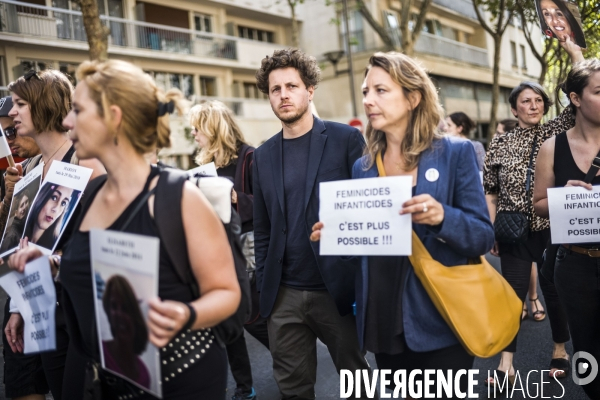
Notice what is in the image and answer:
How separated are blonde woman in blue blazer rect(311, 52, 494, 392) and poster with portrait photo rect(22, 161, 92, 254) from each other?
1104mm

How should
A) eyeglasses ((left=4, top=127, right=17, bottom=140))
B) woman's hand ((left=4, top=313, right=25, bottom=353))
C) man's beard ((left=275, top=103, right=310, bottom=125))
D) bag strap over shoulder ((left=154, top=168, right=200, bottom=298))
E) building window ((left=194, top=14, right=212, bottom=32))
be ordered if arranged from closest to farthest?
bag strap over shoulder ((left=154, top=168, right=200, bottom=298)), woman's hand ((left=4, top=313, right=25, bottom=353)), man's beard ((left=275, top=103, right=310, bottom=125)), eyeglasses ((left=4, top=127, right=17, bottom=140)), building window ((left=194, top=14, right=212, bottom=32))

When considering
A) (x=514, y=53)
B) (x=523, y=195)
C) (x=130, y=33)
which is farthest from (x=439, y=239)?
(x=514, y=53)

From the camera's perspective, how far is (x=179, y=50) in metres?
27.0

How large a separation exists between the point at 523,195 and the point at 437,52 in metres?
29.4

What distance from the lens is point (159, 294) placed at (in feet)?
6.52

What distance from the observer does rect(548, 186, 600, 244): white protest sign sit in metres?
2.98

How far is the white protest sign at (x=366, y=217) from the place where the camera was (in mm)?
2361

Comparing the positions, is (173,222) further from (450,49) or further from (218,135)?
(450,49)

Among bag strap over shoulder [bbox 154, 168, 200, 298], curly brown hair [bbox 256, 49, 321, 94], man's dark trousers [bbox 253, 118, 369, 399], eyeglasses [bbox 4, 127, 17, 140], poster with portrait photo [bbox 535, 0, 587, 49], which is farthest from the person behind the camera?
poster with portrait photo [bbox 535, 0, 587, 49]

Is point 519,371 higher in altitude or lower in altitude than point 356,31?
lower

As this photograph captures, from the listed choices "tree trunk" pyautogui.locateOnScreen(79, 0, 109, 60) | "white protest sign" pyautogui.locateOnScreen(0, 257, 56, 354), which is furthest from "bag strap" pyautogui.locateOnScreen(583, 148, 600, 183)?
"tree trunk" pyautogui.locateOnScreen(79, 0, 109, 60)

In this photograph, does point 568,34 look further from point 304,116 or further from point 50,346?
point 50,346

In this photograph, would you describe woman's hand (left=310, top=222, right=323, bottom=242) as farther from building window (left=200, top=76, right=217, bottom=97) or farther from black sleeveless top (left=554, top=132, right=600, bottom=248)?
building window (left=200, top=76, right=217, bottom=97)

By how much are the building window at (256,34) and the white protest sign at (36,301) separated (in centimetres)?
3001
